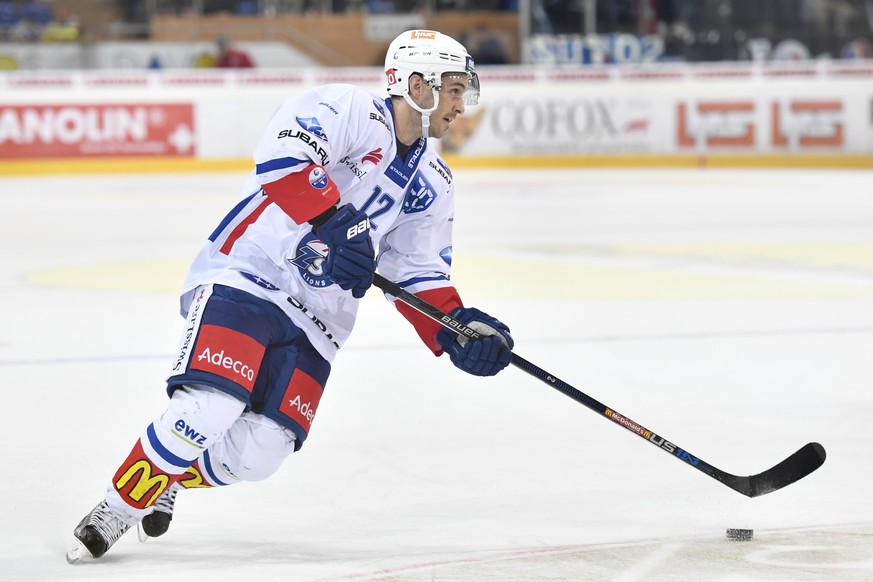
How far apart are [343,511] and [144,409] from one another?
4.34ft

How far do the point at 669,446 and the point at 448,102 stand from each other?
920 mm

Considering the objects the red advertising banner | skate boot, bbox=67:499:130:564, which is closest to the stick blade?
skate boot, bbox=67:499:130:564

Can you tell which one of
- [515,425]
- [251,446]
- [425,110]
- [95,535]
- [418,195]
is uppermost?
[425,110]

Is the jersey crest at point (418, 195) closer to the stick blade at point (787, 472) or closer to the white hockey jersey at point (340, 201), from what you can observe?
the white hockey jersey at point (340, 201)

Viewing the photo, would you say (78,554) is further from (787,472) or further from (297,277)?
(787,472)

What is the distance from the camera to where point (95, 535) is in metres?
2.85

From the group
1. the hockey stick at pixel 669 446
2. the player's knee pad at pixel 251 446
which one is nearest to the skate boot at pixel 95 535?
the player's knee pad at pixel 251 446

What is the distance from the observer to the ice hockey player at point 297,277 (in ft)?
9.41

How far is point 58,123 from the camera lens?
14773 millimetres

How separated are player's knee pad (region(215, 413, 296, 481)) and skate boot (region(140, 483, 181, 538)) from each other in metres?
0.16

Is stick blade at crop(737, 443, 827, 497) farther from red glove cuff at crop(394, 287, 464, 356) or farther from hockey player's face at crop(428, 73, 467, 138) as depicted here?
hockey player's face at crop(428, 73, 467, 138)

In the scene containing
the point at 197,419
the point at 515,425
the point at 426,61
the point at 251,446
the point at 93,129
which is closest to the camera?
the point at 197,419

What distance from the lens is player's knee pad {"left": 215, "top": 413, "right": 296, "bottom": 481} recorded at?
9.77ft

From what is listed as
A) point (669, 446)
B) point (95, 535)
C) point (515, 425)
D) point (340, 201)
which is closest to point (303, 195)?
point (340, 201)
